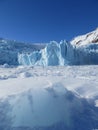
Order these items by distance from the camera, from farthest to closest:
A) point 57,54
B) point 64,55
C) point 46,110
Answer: point 57,54, point 64,55, point 46,110

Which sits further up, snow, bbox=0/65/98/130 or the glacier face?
the glacier face

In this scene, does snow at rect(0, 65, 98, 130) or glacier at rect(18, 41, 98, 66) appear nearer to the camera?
snow at rect(0, 65, 98, 130)

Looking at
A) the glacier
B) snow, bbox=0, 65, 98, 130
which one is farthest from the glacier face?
snow, bbox=0, 65, 98, 130

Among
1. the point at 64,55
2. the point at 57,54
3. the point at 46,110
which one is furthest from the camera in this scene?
the point at 57,54

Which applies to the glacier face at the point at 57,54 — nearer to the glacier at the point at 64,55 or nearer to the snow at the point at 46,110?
the glacier at the point at 64,55

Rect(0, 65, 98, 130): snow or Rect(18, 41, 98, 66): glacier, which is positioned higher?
Rect(18, 41, 98, 66): glacier

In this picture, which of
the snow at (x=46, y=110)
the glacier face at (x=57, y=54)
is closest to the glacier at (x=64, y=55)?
the glacier face at (x=57, y=54)

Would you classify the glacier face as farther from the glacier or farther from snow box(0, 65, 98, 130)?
snow box(0, 65, 98, 130)

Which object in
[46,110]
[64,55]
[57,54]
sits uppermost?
[57,54]

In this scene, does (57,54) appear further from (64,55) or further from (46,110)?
(46,110)

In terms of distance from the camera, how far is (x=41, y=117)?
2.25m

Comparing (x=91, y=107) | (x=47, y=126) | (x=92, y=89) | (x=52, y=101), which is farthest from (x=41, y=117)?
(x=92, y=89)

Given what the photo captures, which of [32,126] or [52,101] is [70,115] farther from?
[32,126]

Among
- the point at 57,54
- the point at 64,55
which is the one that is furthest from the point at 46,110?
the point at 57,54
